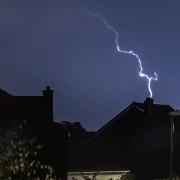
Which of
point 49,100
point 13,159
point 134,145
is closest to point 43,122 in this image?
point 49,100

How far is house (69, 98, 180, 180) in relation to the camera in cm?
4912

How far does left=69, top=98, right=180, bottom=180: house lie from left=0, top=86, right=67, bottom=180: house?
7.69 m

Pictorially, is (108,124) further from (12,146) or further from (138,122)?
(12,146)

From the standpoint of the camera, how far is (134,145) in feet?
169

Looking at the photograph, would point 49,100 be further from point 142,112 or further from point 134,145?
point 134,145

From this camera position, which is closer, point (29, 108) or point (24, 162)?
point (24, 162)

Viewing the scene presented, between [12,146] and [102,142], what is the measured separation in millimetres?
37470

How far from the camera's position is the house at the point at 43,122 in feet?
129

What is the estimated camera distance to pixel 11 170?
1485 centimetres

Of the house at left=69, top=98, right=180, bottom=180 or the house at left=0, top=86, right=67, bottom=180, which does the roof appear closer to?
the house at left=69, top=98, right=180, bottom=180

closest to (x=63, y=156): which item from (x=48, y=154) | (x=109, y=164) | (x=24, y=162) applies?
(x=48, y=154)

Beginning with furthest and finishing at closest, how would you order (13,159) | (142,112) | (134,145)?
(134,145)
(142,112)
(13,159)

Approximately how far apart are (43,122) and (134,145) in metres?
13.6

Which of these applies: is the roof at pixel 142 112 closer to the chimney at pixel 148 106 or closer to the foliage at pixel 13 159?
the chimney at pixel 148 106
